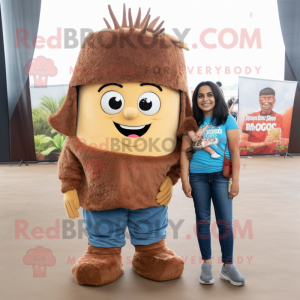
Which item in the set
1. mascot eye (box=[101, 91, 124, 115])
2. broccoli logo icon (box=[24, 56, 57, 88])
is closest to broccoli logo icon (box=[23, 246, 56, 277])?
mascot eye (box=[101, 91, 124, 115])

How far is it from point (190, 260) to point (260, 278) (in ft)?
1.54

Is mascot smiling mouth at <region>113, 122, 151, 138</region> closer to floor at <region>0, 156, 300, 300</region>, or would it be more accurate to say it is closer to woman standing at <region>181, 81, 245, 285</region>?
woman standing at <region>181, 81, 245, 285</region>

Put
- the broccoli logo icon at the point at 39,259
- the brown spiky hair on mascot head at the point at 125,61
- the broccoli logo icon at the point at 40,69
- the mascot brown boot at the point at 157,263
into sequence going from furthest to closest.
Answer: the broccoli logo icon at the point at 40,69 → the broccoli logo icon at the point at 39,259 → the mascot brown boot at the point at 157,263 → the brown spiky hair on mascot head at the point at 125,61

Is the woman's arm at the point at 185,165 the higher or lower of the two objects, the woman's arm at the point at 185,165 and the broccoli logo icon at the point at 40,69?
the lower

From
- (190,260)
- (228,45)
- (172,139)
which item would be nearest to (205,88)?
(172,139)

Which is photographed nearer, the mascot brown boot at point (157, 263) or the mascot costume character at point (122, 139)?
the mascot costume character at point (122, 139)

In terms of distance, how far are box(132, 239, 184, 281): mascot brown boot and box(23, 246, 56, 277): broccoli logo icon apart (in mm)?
584

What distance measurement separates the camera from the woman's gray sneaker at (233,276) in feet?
6.12

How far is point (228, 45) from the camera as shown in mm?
7031

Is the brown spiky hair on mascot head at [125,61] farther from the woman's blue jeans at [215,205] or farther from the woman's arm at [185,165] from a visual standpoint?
the woman's blue jeans at [215,205]

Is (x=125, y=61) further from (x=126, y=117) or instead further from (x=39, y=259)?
(x=39, y=259)

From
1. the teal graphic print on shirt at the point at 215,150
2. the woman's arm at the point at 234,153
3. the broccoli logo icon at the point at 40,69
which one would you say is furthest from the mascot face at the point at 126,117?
the broccoli logo icon at the point at 40,69

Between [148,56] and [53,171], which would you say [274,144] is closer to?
[53,171]

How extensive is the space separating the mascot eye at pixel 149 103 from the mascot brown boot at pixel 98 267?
2.76 feet
